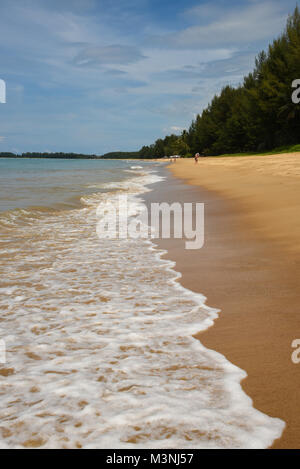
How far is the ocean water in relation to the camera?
5.08 ft

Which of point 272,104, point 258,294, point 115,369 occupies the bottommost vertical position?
point 115,369

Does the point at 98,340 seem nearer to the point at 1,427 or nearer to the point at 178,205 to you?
the point at 1,427

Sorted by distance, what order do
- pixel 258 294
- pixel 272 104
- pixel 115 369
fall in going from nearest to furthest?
1. pixel 115 369
2. pixel 258 294
3. pixel 272 104

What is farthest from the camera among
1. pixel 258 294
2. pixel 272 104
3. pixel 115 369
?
pixel 272 104

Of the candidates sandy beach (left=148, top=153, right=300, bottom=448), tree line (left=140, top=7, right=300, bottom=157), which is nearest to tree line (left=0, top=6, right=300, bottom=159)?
tree line (left=140, top=7, right=300, bottom=157)

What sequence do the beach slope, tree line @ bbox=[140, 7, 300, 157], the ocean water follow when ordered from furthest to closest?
tree line @ bbox=[140, 7, 300, 157] < the beach slope < the ocean water

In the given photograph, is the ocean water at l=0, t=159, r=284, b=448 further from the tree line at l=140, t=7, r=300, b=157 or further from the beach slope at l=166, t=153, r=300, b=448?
the tree line at l=140, t=7, r=300, b=157

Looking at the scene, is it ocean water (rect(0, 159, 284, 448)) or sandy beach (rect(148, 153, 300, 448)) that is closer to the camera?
ocean water (rect(0, 159, 284, 448))

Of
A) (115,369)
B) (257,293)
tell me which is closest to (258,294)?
(257,293)

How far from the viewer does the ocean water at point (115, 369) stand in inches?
60.9

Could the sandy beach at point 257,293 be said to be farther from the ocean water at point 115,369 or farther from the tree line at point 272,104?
the tree line at point 272,104

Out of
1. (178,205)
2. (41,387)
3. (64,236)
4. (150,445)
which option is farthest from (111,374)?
(178,205)

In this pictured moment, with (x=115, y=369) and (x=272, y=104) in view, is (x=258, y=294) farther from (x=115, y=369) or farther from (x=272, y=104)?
(x=272, y=104)

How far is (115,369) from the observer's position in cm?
203
